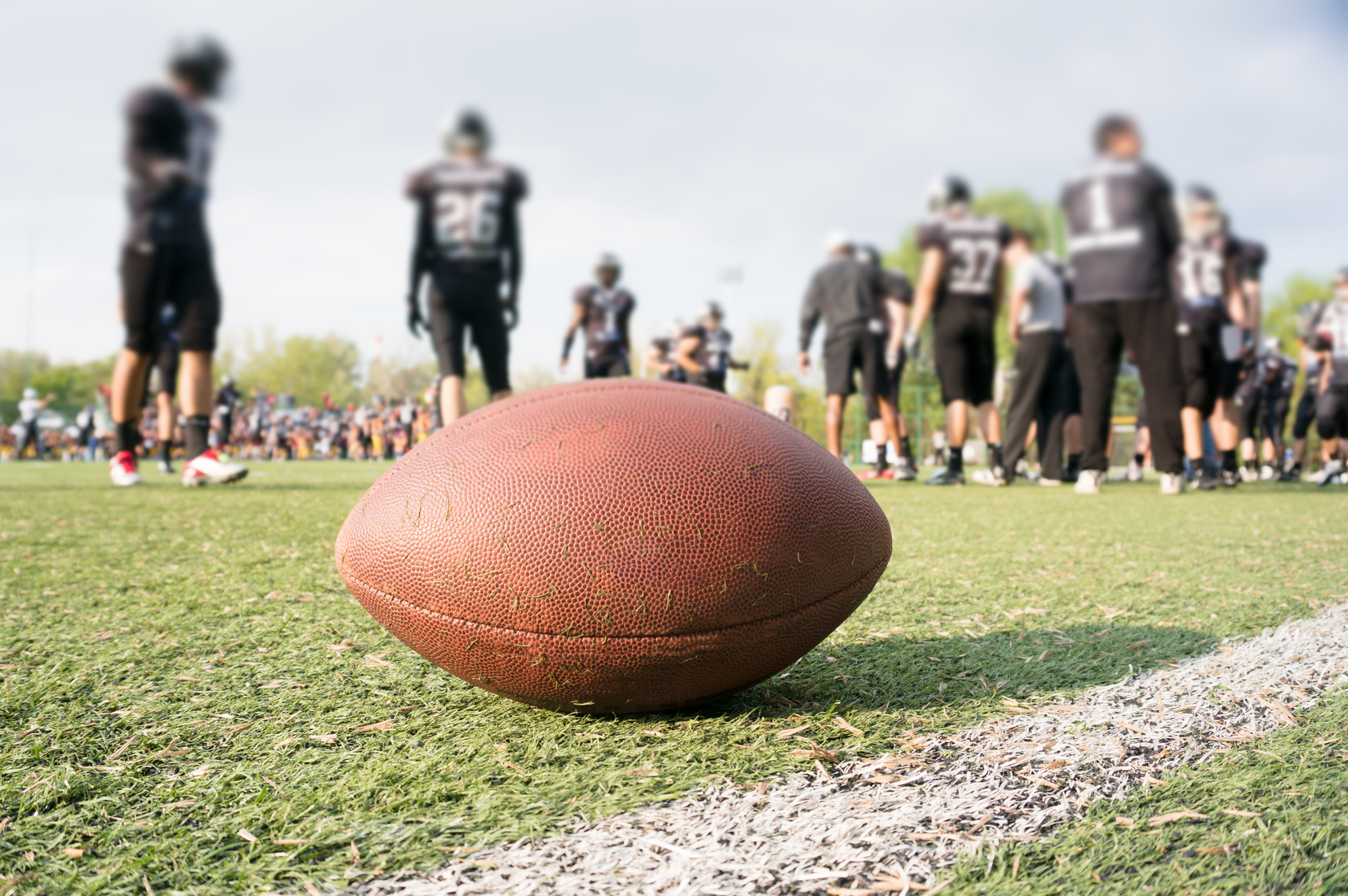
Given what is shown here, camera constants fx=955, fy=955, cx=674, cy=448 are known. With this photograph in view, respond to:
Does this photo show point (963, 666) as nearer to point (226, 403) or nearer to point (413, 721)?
point (413, 721)

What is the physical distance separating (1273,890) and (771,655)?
761 millimetres

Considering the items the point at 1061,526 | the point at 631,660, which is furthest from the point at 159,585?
the point at 1061,526

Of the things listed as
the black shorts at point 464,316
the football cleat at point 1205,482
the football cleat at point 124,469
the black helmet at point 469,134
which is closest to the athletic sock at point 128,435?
the football cleat at point 124,469

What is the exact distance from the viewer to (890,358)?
8891mm

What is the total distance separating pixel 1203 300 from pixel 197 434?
24.1 feet

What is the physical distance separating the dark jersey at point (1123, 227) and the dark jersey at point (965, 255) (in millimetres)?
1188

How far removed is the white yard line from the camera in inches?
42.6

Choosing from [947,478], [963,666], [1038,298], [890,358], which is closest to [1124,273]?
[1038,298]

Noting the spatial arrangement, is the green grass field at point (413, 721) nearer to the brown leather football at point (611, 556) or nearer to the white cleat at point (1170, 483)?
the brown leather football at point (611, 556)

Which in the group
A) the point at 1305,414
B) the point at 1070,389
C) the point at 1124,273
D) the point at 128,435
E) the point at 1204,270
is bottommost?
the point at 128,435

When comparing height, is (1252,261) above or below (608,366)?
above

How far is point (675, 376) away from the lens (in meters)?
12.1

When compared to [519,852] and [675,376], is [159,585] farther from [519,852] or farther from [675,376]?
[675,376]

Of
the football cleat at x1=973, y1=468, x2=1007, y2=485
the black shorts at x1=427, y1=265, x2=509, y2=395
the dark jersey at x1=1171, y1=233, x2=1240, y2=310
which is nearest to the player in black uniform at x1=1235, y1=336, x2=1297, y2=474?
the dark jersey at x1=1171, y1=233, x2=1240, y2=310
